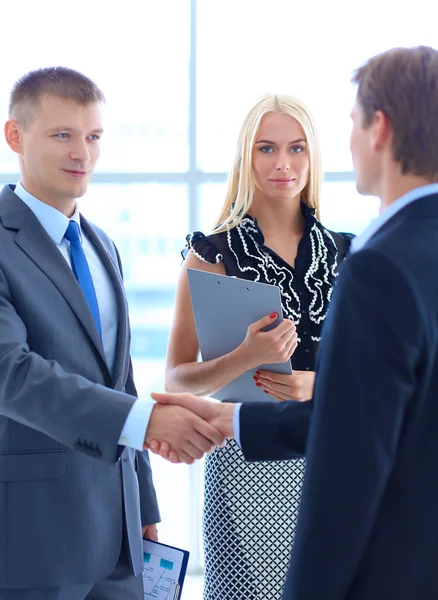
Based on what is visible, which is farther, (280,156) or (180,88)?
(180,88)

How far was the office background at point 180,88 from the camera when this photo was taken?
11.3 feet

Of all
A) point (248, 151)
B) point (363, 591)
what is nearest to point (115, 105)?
point (248, 151)

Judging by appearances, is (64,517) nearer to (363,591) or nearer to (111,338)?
(111,338)

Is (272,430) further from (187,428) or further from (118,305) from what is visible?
(118,305)

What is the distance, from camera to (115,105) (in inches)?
141

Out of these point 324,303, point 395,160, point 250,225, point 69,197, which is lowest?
point 324,303

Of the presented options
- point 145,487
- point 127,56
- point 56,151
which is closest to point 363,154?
point 56,151

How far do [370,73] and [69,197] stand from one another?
862 millimetres

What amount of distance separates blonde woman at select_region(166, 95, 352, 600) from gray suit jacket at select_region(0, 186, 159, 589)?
→ 462mm

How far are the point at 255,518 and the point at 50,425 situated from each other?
2.49 ft

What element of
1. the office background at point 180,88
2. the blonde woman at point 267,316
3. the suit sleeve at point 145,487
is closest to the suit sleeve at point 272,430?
the blonde woman at point 267,316

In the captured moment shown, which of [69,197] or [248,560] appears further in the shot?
[248,560]

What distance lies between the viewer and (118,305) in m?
1.85

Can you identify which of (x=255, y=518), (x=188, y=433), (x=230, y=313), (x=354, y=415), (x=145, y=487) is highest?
(x=354, y=415)
